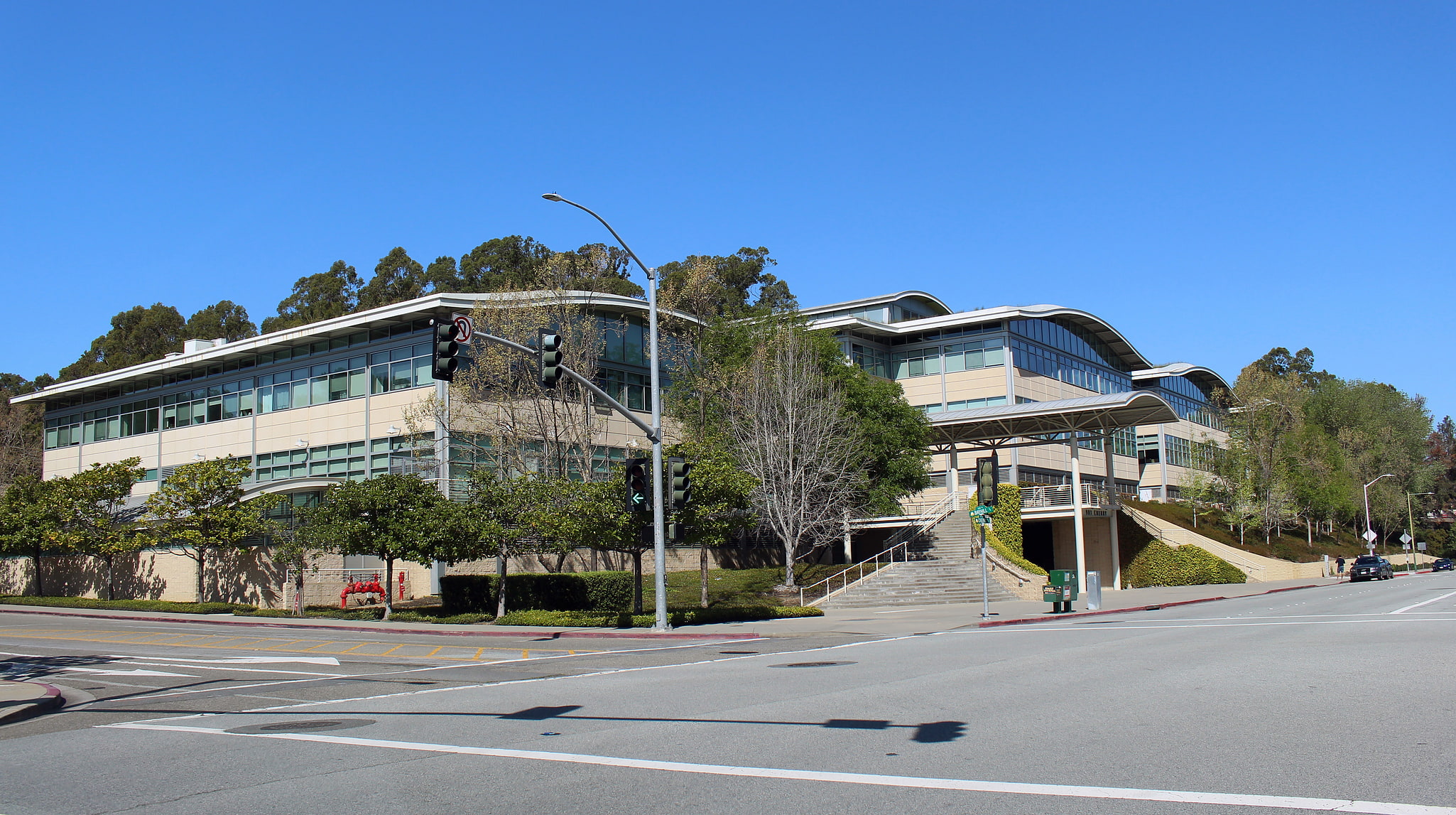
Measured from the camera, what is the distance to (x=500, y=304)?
39406 millimetres

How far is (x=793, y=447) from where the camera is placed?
38.5 m

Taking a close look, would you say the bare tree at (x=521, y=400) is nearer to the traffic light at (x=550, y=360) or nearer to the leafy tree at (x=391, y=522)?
the leafy tree at (x=391, y=522)

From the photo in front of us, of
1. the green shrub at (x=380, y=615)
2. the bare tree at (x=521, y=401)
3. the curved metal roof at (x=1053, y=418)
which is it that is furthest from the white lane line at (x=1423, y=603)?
the bare tree at (x=521, y=401)

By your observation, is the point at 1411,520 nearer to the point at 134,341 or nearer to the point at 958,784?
the point at 958,784

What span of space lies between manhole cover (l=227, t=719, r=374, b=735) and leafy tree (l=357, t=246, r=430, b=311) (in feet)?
272

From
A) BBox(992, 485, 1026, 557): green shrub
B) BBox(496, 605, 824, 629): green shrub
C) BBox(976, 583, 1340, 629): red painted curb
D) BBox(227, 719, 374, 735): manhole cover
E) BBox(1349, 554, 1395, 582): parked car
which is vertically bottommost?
BBox(1349, 554, 1395, 582): parked car

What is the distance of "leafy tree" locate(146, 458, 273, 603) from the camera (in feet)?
132

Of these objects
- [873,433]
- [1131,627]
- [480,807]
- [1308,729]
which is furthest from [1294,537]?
[480,807]

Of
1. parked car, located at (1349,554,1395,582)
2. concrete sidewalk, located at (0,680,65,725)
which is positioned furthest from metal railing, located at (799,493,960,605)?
concrete sidewalk, located at (0,680,65,725)

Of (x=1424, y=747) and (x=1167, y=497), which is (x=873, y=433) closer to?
(x=1424, y=747)

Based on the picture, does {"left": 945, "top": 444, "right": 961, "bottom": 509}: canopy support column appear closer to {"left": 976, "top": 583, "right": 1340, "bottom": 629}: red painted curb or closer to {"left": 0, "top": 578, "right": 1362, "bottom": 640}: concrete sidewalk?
{"left": 0, "top": 578, "right": 1362, "bottom": 640}: concrete sidewalk

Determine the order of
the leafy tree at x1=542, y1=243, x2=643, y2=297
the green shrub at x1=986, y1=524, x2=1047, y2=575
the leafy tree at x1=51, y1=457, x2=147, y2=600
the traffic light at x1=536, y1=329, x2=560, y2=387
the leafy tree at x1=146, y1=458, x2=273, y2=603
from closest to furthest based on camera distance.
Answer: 1. the traffic light at x1=536, y1=329, x2=560, y2=387
2. the leafy tree at x1=146, y1=458, x2=273, y2=603
3. the green shrub at x1=986, y1=524, x2=1047, y2=575
4. the leafy tree at x1=51, y1=457, x2=147, y2=600
5. the leafy tree at x1=542, y1=243, x2=643, y2=297

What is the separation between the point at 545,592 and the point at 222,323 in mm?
83309

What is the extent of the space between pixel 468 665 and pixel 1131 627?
14475mm
